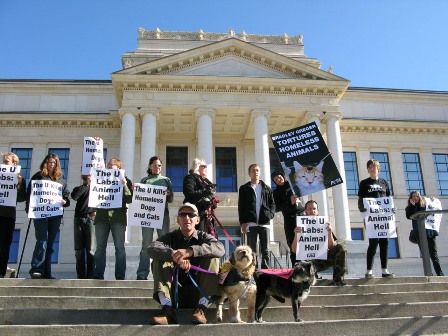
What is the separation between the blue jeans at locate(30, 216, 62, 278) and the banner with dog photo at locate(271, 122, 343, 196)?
471cm

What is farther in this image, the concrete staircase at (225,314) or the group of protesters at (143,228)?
the group of protesters at (143,228)

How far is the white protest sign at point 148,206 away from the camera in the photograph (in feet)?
26.9

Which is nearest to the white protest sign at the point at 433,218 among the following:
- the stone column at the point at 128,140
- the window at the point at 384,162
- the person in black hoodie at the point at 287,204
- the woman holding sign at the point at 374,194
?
the woman holding sign at the point at 374,194

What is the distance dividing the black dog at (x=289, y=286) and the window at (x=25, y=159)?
25.6 m

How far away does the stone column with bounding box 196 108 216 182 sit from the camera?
2402 centimetres

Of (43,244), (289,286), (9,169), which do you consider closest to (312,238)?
(289,286)

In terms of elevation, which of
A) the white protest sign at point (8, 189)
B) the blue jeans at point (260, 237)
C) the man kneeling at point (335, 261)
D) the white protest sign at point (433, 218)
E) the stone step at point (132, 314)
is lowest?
the stone step at point (132, 314)

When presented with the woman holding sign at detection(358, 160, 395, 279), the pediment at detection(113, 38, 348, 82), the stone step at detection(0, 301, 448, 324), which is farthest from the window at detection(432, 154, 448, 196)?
the stone step at detection(0, 301, 448, 324)

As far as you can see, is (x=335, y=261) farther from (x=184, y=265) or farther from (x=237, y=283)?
(x=184, y=265)

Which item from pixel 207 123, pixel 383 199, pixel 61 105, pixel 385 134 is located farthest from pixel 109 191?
pixel 385 134

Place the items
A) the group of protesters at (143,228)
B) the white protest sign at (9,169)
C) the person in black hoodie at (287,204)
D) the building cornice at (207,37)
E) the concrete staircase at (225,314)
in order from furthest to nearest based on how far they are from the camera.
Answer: the building cornice at (207,37) < the person in black hoodie at (287,204) < the white protest sign at (9,169) < the group of protesters at (143,228) < the concrete staircase at (225,314)

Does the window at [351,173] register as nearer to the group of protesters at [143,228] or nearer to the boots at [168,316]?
the group of protesters at [143,228]

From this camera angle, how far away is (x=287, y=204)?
30.8 feet

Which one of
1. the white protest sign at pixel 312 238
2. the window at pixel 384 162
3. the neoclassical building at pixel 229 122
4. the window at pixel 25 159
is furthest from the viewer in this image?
the window at pixel 384 162
